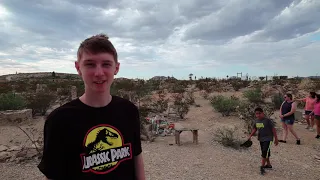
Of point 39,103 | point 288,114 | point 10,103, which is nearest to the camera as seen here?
point 288,114

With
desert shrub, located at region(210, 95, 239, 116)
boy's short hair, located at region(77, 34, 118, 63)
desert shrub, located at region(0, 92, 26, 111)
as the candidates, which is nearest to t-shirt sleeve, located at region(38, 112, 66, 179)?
boy's short hair, located at region(77, 34, 118, 63)

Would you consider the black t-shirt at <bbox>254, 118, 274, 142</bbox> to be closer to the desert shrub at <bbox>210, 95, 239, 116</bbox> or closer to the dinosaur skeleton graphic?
the dinosaur skeleton graphic

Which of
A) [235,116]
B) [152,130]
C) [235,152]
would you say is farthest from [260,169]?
[235,116]

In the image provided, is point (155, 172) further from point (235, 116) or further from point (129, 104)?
point (235, 116)

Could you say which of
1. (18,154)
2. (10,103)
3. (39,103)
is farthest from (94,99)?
(10,103)

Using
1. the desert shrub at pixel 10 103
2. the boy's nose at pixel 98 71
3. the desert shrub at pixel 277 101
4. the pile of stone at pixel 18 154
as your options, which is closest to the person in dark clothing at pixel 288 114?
the desert shrub at pixel 277 101

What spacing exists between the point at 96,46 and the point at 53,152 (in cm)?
66

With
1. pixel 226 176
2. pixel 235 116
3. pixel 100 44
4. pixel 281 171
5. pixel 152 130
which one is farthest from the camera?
pixel 235 116

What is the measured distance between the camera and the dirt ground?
5.52 metres

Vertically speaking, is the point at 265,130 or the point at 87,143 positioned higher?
the point at 87,143

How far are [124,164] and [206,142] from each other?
685 centimetres

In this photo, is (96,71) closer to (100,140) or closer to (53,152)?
(100,140)

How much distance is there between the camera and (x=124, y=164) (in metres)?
1.60

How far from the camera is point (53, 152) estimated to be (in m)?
1.39
